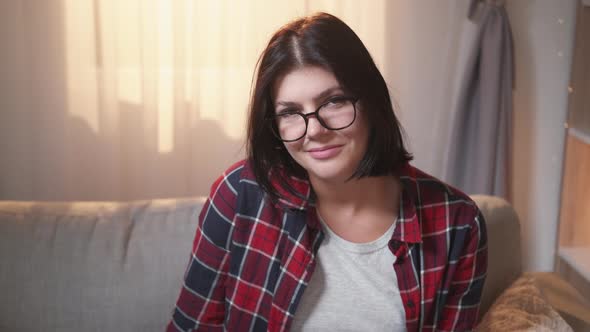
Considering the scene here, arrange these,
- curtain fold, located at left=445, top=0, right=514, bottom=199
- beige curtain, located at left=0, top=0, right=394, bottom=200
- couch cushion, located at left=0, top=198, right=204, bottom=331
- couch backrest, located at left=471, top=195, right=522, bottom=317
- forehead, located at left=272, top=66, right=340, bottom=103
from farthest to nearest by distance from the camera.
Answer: curtain fold, located at left=445, top=0, right=514, bottom=199, beige curtain, located at left=0, top=0, right=394, bottom=200, couch backrest, located at left=471, top=195, right=522, bottom=317, couch cushion, located at left=0, top=198, right=204, bottom=331, forehead, located at left=272, top=66, right=340, bottom=103

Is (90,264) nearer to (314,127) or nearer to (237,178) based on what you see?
(237,178)

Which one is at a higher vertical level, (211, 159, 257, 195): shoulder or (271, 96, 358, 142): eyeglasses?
(271, 96, 358, 142): eyeglasses

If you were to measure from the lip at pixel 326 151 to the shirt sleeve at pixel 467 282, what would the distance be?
37 centimetres

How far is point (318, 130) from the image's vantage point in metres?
1.14

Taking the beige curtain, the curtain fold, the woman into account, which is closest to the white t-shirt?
the woman

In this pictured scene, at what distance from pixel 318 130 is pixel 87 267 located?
2.40ft

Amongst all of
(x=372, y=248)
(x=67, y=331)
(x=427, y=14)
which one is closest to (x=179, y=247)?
(x=67, y=331)

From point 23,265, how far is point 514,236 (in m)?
1.25

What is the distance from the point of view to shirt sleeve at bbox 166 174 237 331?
4.43 ft

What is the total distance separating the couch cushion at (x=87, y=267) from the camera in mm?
1506

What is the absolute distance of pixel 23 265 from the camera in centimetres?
151

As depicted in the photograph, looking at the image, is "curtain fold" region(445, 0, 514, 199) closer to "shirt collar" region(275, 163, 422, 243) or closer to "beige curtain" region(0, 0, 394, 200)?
"beige curtain" region(0, 0, 394, 200)

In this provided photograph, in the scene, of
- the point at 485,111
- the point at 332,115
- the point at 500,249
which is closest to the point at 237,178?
the point at 332,115

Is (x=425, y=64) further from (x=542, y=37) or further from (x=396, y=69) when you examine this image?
(x=542, y=37)
